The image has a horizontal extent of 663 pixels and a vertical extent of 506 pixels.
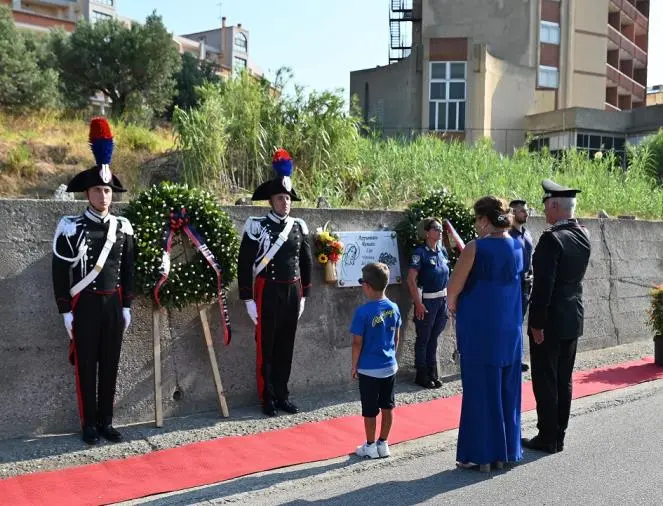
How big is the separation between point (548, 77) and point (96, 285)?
1626 inches

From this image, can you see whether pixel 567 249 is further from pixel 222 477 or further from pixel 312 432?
pixel 222 477

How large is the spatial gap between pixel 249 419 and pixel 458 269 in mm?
2763

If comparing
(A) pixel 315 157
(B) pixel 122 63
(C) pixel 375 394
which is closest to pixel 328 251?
(C) pixel 375 394

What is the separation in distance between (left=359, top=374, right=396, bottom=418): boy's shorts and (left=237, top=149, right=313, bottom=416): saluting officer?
5.30 feet

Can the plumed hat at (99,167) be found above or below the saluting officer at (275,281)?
above

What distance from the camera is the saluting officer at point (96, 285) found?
230 inches

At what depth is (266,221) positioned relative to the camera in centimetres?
698

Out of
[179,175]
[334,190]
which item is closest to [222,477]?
[334,190]

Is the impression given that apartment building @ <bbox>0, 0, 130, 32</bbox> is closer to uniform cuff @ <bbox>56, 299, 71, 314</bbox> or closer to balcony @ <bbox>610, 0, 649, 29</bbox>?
balcony @ <bbox>610, 0, 649, 29</bbox>

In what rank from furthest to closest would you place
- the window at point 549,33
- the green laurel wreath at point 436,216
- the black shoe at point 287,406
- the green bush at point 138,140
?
1. the window at point 549,33
2. the green bush at point 138,140
3. the green laurel wreath at point 436,216
4. the black shoe at point 287,406

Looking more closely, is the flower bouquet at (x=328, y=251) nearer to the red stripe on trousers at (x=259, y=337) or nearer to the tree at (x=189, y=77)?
the red stripe on trousers at (x=259, y=337)

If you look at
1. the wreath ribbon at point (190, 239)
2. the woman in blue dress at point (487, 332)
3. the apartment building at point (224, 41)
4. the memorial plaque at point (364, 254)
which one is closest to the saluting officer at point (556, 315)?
the woman in blue dress at point (487, 332)

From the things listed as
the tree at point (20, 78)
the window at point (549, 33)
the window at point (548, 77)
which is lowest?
the tree at point (20, 78)

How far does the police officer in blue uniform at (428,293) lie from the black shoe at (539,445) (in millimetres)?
2206
